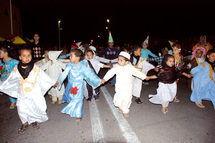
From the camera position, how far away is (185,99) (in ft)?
17.9

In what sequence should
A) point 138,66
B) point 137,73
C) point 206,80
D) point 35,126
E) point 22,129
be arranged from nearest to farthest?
1. point 22,129
2. point 35,126
3. point 137,73
4. point 206,80
5. point 138,66

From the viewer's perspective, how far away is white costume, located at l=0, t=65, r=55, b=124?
3.46 meters

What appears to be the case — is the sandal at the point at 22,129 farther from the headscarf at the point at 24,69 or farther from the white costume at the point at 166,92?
the white costume at the point at 166,92

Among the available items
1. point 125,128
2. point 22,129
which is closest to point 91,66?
point 125,128

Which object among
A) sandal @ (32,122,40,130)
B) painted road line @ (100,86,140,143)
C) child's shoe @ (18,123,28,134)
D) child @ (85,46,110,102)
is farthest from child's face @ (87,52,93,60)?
child's shoe @ (18,123,28,134)

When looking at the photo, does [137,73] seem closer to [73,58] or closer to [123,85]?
[123,85]

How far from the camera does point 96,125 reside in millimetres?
3646

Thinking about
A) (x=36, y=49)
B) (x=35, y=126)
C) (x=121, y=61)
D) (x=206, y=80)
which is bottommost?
(x=35, y=126)

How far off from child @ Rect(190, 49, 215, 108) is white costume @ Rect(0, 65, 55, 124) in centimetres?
464

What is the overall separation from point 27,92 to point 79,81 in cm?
124

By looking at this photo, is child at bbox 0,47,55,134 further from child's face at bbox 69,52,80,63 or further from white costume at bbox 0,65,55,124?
child's face at bbox 69,52,80,63

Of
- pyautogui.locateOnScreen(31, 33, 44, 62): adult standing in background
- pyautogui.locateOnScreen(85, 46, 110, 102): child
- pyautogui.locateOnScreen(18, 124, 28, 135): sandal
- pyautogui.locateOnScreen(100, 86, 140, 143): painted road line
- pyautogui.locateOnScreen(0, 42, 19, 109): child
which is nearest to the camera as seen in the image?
pyautogui.locateOnScreen(100, 86, 140, 143): painted road line

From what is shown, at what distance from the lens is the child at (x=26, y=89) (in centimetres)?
344

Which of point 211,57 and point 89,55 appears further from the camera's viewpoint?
point 89,55
